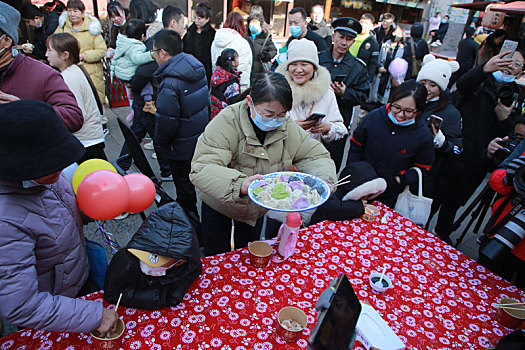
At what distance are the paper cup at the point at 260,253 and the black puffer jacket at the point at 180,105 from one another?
1825mm

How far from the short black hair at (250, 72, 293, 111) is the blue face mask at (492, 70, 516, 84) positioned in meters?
2.63

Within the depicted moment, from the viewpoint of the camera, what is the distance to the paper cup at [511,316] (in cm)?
166

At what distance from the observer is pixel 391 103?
2.74 metres

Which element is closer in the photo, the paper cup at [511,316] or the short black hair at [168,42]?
the paper cup at [511,316]

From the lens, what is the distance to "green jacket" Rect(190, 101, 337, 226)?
1860mm

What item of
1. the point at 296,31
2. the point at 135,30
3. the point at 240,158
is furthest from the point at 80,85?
the point at 296,31

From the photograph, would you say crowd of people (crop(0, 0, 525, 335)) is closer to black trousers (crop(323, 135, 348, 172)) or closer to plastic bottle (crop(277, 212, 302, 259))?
black trousers (crop(323, 135, 348, 172))

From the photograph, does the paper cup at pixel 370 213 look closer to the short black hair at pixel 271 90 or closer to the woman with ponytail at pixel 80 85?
the short black hair at pixel 271 90

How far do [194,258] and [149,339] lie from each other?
0.40m

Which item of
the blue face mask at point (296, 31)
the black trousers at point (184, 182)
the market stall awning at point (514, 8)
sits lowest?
the black trousers at point (184, 182)

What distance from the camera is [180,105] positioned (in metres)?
3.25

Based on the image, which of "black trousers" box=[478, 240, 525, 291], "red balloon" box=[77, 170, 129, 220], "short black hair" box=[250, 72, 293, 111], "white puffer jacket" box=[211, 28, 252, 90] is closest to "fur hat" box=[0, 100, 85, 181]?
"red balloon" box=[77, 170, 129, 220]

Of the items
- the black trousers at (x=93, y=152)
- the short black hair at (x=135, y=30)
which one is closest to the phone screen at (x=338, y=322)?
the black trousers at (x=93, y=152)

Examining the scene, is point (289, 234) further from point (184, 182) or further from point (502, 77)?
point (502, 77)
